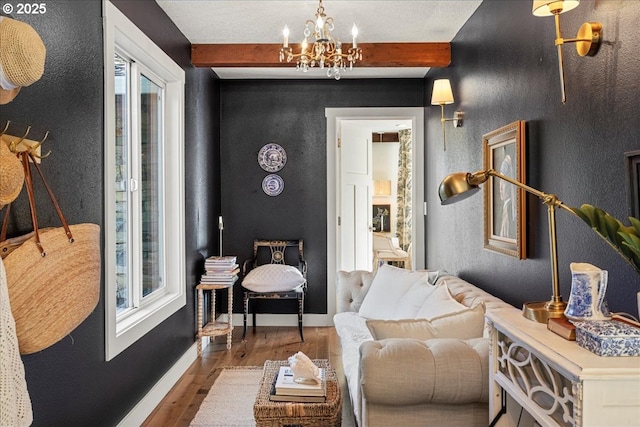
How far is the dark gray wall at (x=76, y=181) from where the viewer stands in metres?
1.97

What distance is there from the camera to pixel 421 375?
1902mm

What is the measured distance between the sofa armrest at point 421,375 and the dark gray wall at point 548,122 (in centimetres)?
58

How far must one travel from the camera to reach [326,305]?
5.53m

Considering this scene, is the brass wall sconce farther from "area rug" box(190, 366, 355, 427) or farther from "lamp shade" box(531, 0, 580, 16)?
"area rug" box(190, 366, 355, 427)

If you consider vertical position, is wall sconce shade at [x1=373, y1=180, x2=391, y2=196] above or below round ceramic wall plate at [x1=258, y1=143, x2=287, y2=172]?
below

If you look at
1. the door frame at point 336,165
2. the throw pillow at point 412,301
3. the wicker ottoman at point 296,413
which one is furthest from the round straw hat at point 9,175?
the door frame at point 336,165

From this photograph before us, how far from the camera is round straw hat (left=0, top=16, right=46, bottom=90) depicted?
1.51 metres

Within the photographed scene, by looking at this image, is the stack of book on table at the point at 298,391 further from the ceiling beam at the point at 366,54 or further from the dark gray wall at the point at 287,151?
the dark gray wall at the point at 287,151

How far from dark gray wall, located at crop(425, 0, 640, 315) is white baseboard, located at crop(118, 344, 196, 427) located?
2.29 metres

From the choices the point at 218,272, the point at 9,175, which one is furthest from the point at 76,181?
the point at 218,272

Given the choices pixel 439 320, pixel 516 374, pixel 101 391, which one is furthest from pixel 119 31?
pixel 516 374

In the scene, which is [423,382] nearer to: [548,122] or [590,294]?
[590,294]

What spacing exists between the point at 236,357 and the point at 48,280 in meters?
2.97

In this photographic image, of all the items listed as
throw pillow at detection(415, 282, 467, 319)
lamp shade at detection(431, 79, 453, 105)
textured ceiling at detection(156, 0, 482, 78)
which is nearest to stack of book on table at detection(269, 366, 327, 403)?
throw pillow at detection(415, 282, 467, 319)
